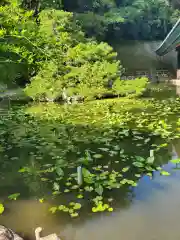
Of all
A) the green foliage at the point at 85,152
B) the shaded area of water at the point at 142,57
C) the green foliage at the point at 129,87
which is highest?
the shaded area of water at the point at 142,57

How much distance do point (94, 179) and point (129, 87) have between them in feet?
38.7

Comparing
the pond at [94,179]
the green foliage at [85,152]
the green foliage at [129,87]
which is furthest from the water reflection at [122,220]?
the green foliage at [129,87]

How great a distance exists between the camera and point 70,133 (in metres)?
9.37

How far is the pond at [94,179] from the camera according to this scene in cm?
450

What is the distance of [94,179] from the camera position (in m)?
5.70

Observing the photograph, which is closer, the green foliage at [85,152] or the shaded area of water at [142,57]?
the green foliage at [85,152]

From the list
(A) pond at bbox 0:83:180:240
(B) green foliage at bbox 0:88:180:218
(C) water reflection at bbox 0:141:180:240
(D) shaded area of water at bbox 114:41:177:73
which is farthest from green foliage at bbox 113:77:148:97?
(D) shaded area of water at bbox 114:41:177:73

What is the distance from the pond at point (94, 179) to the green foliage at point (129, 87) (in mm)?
6515

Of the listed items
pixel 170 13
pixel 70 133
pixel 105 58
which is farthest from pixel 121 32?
pixel 70 133

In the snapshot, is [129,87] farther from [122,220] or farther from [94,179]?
[122,220]

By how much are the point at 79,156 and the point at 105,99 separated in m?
9.42

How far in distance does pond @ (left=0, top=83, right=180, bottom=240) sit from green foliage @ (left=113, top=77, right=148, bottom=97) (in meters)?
6.51

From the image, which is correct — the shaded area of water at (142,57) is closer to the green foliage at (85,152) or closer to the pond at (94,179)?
the green foliage at (85,152)

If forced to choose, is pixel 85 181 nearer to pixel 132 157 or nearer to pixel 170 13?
pixel 132 157
